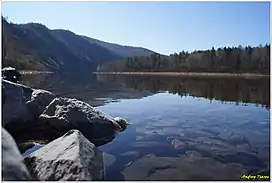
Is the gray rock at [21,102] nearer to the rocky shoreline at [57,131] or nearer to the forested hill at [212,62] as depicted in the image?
the rocky shoreline at [57,131]

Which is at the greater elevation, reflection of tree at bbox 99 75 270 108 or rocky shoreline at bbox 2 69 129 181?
rocky shoreline at bbox 2 69 129 181

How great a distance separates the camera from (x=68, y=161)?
5766mm

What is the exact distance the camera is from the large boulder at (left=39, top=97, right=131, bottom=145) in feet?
34.6

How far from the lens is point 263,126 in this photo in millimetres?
A: 13266

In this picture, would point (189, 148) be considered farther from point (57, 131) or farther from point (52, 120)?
point (52, 120)

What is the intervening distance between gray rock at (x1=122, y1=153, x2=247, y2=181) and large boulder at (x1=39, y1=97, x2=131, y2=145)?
256 cm

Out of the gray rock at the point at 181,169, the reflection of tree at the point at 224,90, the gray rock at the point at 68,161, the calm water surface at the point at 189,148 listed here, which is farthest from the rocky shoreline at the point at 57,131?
the reflection of tree at the point at 224,90

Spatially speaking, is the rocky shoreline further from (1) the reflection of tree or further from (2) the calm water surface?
(1) the reflection of tree

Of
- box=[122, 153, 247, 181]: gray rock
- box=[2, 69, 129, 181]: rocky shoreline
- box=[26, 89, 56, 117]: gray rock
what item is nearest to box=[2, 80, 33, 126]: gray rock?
box=[2, 69, 129, 181]: rocky shoreline

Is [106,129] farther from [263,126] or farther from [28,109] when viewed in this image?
[263,126]

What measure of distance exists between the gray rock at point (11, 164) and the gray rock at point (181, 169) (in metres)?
3.00

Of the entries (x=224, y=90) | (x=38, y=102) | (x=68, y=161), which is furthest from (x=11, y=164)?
(x=224, y=90)

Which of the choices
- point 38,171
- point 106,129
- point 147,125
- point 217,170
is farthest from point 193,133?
point 38,171

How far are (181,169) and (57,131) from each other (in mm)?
4977
